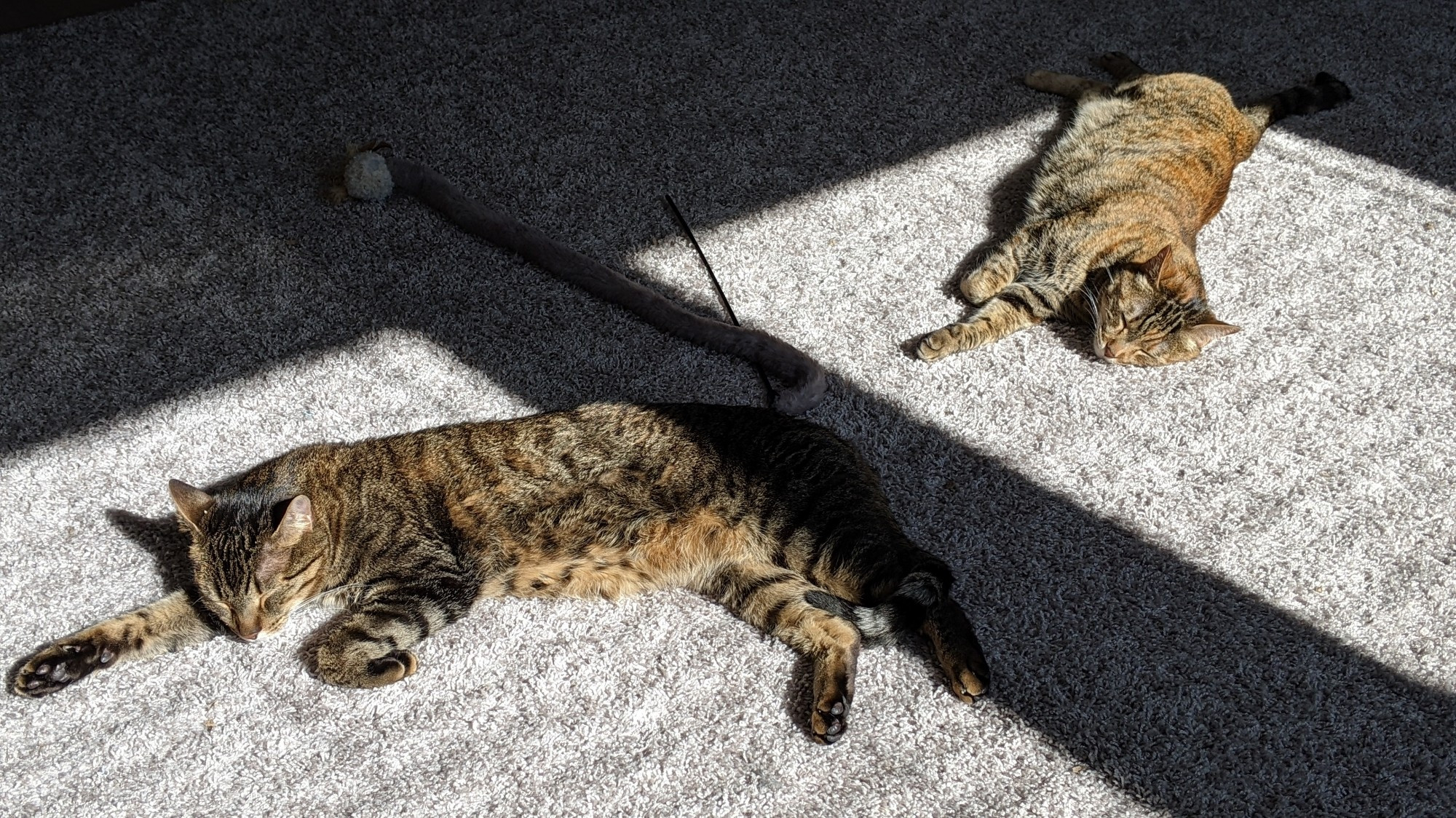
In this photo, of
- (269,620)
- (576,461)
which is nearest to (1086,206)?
(576,461)

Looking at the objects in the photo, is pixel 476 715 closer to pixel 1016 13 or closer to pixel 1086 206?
pixel 1086 206

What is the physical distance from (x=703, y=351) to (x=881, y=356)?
41 cm

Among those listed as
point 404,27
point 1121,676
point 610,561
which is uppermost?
point 404,27

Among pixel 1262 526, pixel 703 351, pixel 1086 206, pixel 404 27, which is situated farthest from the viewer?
pixel 404 27

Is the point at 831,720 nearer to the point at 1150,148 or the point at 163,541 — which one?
the point at 163,541

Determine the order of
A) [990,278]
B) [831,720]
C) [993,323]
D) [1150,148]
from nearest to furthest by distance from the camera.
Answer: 1. [831,720]
2. [993,323]
3. [990,278]
4. [1150,148]

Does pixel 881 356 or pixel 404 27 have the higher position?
pixel 404 27

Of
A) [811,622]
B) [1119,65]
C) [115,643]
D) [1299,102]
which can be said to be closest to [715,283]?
[811,622]

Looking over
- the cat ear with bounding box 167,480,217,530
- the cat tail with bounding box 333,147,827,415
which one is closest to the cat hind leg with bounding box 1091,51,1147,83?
the cat tail with bounding box 333,147,827,415

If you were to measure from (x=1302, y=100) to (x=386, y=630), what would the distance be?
9.43 feet

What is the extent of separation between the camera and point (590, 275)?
2.58 metres

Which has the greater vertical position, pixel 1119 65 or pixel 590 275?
pixel 1119 65

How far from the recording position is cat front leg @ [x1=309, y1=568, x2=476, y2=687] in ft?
6.17

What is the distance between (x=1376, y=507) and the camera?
2248mm
